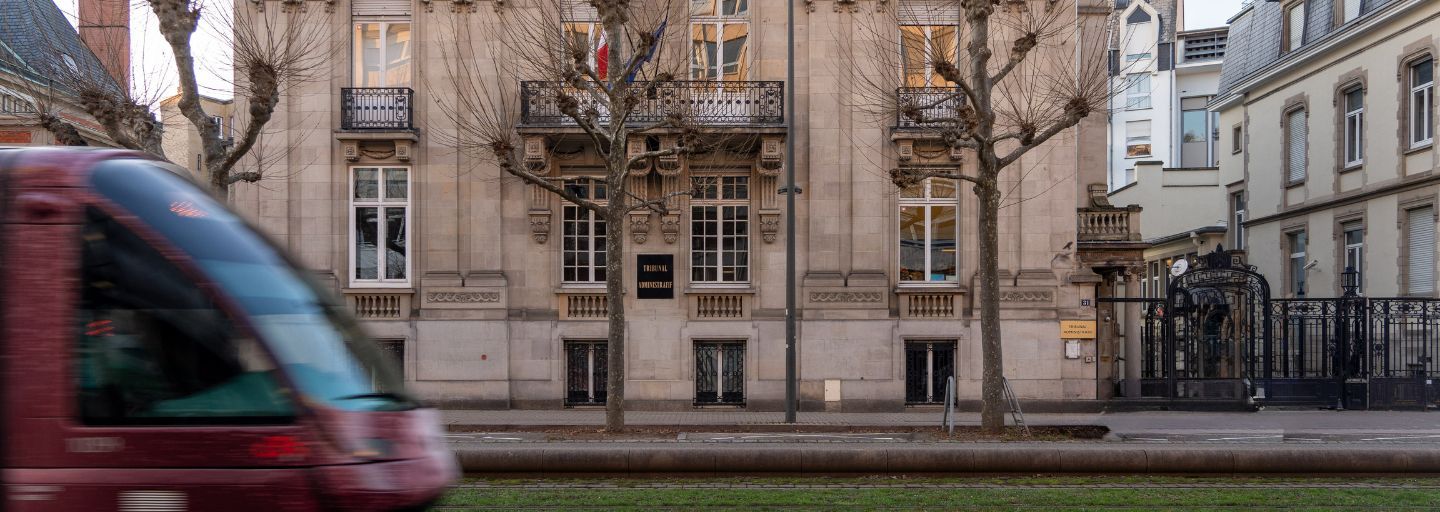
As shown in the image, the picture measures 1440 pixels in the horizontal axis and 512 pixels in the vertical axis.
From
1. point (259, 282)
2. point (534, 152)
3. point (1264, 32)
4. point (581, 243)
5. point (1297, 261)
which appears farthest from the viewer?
point (1264, 32)

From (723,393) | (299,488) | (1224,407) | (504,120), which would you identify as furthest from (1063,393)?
(299,488)

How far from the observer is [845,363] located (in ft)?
80.9

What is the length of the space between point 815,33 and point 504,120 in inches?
265

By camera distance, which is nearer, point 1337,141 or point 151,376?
point 151,376

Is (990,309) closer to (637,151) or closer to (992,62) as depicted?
(992,62)

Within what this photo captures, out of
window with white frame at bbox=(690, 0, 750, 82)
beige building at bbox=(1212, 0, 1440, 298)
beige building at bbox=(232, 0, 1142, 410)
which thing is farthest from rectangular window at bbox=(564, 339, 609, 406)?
beige building at bbox=(1212, 0, 1440, 298)

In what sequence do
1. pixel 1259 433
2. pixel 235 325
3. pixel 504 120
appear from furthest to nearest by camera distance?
pixel 504 120 → pixel 1259 433 → pixel 235 325

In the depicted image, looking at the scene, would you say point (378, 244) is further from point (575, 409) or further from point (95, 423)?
point (95, 423)

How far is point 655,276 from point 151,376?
19.6 meters

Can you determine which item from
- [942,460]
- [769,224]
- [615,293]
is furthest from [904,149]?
[942,460]

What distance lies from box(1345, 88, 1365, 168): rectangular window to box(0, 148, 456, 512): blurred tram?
1292 inches

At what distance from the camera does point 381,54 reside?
82.5ft

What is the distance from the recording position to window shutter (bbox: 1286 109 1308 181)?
116ft

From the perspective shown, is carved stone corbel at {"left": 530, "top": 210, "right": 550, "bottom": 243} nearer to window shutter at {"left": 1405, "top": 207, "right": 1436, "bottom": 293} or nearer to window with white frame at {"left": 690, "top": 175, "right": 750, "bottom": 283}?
window with white frame at {"left": 690, "top": 175, "right": 750, "bottom": 283}
